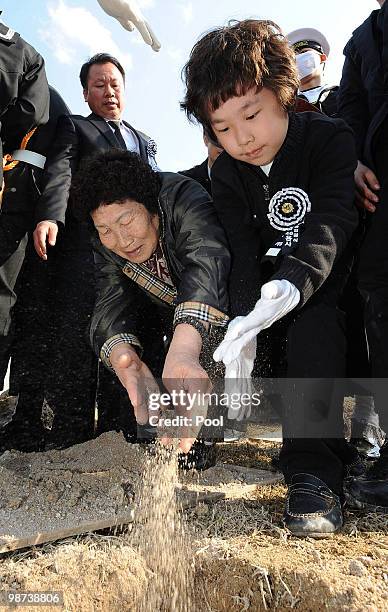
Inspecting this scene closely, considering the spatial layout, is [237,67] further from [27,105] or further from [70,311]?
[70,311]

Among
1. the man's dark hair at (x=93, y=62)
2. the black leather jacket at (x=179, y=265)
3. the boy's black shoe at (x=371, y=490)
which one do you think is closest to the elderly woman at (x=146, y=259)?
the black leather jacket at (x=179, y=265)

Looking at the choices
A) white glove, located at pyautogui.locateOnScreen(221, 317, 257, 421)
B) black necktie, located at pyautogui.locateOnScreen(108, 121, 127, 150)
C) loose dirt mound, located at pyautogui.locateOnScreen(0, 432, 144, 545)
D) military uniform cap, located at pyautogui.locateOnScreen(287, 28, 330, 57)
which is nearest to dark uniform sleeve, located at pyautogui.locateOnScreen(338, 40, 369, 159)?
military uniform cap, located at pyautogui.locateOnScreen(287, 28, 330, 57)

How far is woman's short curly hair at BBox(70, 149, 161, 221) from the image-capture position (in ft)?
6.35

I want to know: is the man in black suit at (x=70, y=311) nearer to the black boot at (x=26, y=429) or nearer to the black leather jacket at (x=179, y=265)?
the black boot at (x=26, y=429)

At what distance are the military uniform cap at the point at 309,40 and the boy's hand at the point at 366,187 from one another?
1.36 m

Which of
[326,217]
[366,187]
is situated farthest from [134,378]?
[366,187]

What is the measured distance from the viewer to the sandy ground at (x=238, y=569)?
1361 millimetres

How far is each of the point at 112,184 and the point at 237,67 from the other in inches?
21.6

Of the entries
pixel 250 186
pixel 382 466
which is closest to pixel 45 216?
pixel 250 186

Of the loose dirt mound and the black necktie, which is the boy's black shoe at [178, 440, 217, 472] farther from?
the black necktie

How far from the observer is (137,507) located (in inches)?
69.4

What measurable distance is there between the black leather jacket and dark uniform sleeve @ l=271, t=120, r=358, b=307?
25 centimetres

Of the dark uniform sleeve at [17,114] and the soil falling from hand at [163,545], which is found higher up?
the dark uniform sleeve at [17,114]

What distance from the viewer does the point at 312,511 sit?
155 cm
